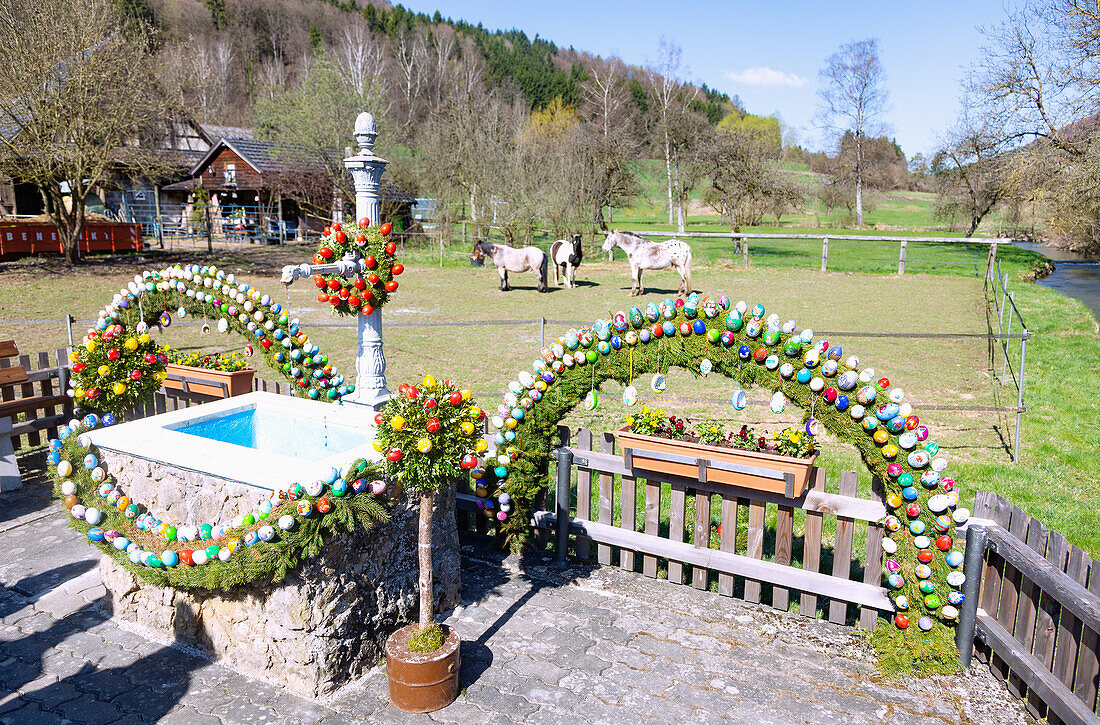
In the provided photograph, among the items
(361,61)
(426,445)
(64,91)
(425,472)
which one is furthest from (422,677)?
(361,61)

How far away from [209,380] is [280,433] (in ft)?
5.95

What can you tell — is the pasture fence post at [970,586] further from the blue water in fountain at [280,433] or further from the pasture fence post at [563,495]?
the blue water in fountain at [280,433]

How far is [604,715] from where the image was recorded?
3.27 meters

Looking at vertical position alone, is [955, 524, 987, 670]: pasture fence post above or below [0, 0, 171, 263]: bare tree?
below

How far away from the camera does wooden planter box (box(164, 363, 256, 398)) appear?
6082 millimetres

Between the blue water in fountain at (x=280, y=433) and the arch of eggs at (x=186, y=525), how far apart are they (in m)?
0.60

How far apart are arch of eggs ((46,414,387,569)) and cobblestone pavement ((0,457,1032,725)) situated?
601 millimetres

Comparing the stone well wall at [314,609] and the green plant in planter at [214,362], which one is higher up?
the green plant in planter at [214,362]

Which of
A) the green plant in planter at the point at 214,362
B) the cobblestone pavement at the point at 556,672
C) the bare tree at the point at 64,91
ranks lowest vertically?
the cobblestone pavement at the point at 556,672

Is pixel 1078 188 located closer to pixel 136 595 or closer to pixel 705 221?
pixel 136 595

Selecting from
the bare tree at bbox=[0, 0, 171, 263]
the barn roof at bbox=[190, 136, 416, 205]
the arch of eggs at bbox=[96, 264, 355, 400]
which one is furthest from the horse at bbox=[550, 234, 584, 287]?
the arch of eggs at bbox=[96, 264, 355, 400]

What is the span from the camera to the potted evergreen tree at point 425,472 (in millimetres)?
3275

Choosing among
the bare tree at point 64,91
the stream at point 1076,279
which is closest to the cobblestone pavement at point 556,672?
the stream at point 1076,279

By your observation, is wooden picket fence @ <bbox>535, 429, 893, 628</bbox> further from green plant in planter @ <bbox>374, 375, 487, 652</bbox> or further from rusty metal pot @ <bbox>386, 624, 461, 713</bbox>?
rusty metal pot @ <bbox>386, 624, 461, 713</bbox>
